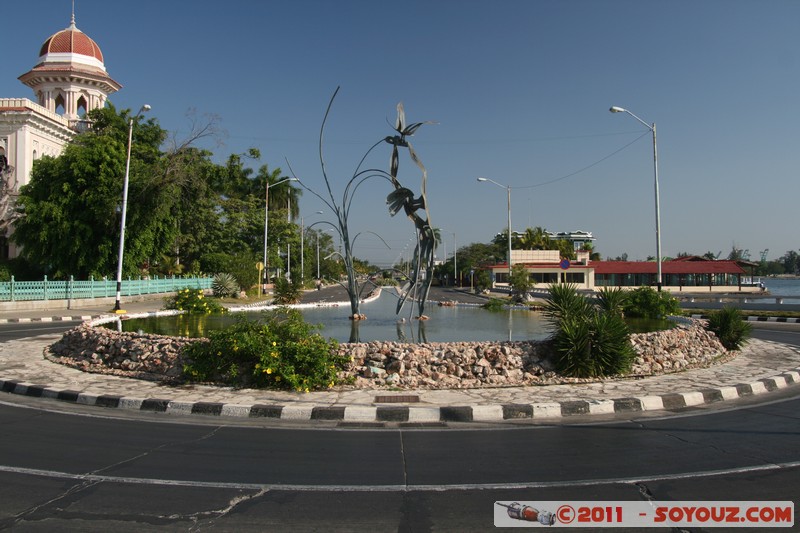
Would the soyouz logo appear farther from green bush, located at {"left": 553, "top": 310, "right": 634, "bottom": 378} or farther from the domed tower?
the domed tower

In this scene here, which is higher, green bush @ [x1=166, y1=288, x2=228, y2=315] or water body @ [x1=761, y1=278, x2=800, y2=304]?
green bush @ [x1=166, y1=288, x2=228, y2=315]

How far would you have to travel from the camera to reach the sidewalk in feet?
26.1

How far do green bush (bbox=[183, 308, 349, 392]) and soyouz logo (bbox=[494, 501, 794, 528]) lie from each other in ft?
16.5

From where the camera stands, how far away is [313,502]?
485cm

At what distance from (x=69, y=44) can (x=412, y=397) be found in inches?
2398

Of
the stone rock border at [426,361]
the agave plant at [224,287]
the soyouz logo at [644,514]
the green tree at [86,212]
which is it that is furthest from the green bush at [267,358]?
the agave plant at [224,287]

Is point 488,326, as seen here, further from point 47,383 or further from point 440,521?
point 440,521

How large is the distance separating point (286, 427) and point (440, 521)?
11.6 ft

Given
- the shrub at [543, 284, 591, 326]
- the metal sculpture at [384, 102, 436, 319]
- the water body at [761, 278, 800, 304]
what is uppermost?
the metal sculpture at [384, 102, 436, 319]

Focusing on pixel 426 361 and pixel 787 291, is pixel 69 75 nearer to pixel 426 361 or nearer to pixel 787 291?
pixel 426 361

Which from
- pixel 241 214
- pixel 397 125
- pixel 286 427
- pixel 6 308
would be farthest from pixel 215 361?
pixel 241 214

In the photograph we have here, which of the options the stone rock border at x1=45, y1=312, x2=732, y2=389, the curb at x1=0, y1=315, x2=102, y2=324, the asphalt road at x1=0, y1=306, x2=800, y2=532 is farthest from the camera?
the curb at x1=0, y1=315, x2=102, y2=324

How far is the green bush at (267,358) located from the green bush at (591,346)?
12.6ft

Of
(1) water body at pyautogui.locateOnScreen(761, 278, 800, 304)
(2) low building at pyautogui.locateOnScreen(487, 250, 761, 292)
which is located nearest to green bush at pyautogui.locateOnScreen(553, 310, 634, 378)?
(1) water body at pyautogui.locateOnScreen(761, 278, 800, 304)
